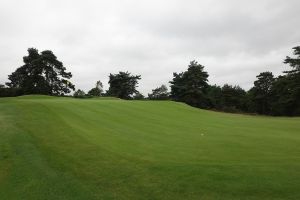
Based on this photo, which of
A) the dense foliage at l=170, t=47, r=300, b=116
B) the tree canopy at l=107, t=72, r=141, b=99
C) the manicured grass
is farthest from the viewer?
the tree canopy at l=107, t=72, r=141, b=99

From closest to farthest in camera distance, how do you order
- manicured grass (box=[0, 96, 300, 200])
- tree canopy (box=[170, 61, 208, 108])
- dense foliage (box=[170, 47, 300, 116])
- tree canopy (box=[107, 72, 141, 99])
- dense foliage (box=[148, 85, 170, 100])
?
manicured grass (box=[0, 96, 300, 200])
dense foliage (box=[170, 47, 300, 116])
tree canopy (box=[170, 61, 208, 108])
tree canopy (box=[107, 72, 141, 99])
dense foliage (box=[148, 85, 170, 100])

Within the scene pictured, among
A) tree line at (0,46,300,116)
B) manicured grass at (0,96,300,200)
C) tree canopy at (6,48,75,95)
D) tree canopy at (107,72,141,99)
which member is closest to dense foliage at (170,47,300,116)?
tree line at (0,46,300,116)

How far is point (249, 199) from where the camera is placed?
7629 mm

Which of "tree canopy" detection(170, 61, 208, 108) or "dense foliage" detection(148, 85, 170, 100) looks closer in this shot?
"tree canopy" detection(170, 61, 208, 108)

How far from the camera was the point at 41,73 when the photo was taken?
69188mm

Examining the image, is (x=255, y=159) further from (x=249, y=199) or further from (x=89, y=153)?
(x=89, y=153)

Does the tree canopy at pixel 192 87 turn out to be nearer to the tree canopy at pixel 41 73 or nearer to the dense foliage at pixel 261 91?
the dense foliage at pixel 261 91

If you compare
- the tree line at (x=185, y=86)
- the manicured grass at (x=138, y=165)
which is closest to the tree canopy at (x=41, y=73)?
the tree line at (x=185, y=86)

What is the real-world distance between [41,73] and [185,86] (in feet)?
102

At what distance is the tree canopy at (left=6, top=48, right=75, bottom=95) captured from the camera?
6688 cm

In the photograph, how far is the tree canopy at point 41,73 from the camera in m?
66.9

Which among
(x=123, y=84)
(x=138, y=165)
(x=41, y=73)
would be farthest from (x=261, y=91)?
(x=138, y=165)

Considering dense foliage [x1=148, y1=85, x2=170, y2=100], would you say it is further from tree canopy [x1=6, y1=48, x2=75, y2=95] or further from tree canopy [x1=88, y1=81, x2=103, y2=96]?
tree canopy [x1=6, y1=48, x2=75, y2=95]

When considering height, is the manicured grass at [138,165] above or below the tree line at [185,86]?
below
